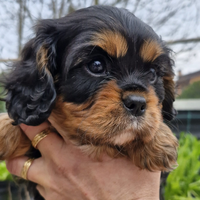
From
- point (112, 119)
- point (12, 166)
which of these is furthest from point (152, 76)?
point (12, 166)

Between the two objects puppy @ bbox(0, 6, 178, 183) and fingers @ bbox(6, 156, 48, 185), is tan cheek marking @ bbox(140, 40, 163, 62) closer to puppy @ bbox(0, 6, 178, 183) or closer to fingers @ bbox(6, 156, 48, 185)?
puppy @ bbox(0, 6, 178, 183)

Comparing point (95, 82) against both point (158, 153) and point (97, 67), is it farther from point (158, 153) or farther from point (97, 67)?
point (158, 153)

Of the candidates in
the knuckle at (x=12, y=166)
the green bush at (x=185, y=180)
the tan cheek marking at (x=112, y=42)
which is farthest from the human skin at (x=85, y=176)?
the green bush at (x=185, y=180)

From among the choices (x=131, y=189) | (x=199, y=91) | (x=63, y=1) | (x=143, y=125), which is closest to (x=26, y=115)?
(x=143, y=125)

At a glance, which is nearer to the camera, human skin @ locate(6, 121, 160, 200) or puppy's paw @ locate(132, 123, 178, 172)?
human skin @ locate(6, 121, 160, 200)

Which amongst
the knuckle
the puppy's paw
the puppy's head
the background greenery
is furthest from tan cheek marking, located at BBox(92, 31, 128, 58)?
the background greenery

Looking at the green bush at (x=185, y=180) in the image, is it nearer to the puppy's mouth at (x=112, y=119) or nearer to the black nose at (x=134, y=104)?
the puppy's mouth at (x=112, y=119)
